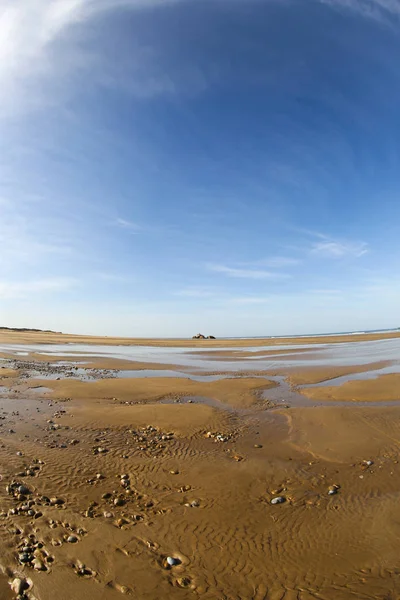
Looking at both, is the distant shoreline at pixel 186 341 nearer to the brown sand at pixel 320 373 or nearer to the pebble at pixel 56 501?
the brown sand at pixel 320 373

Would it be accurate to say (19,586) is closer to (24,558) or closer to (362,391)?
(24,558)

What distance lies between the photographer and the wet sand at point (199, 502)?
190 inches

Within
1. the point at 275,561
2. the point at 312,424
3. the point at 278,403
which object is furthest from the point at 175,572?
the point at 278,403

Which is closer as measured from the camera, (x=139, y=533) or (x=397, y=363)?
(x=139, y=533)

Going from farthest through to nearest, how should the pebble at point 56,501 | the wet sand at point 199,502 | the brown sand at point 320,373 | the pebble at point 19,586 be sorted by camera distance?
the brown sand at point 320,373 → the pebble at point 56,501 → the wet sand at point 199,502 → the pebble at point 19,586

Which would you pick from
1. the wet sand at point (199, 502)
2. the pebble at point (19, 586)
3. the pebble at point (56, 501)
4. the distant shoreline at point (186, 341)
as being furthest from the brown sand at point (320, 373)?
the distant shoreline at point (186, 341)

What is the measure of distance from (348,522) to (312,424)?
6.12 meters

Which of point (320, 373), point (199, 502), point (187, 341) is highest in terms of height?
point (320, 373)

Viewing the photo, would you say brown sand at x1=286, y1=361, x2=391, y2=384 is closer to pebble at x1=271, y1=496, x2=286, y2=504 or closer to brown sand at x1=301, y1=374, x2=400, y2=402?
brown sand at x1=301, y1=374, x2=400, y2=402

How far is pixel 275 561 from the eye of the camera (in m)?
5.24

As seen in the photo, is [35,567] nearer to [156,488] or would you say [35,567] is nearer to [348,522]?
[156,488]

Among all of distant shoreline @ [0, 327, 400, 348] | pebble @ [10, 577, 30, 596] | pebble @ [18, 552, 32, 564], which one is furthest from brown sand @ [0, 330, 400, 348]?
pebble @ [10, 577, 30, 596]

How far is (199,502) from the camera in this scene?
6992 mm

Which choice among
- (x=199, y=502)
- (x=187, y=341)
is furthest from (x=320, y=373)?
(x=187, y=341)
